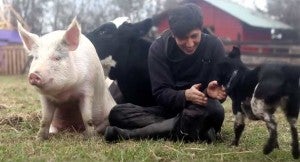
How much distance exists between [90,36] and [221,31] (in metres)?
20.8

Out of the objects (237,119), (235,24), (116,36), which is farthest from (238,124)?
(235,24)

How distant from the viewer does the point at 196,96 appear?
4105 mm

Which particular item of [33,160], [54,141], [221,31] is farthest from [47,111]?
[221,31]

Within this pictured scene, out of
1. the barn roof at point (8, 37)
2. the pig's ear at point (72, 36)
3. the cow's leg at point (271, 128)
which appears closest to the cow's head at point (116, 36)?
the pig's ear at point (72, 36)

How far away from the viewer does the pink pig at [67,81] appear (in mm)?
4129

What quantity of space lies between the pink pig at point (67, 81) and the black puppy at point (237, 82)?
114 cm

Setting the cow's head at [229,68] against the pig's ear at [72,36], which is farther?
the pig's ear at [72,36]

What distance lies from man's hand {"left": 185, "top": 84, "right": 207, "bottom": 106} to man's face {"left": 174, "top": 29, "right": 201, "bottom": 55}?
35 cm

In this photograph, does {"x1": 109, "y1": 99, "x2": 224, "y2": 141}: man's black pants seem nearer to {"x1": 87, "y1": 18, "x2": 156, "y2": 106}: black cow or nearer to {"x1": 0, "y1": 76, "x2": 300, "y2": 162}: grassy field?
{"x1": 0, "y1": 76, "x2": 300, "y2": 162}: grassy field

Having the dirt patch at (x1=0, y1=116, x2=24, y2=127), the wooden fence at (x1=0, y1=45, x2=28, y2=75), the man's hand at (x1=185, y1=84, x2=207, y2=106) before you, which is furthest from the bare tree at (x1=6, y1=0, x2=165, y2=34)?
the man's hand at (x1=185, y1=84, x2=207, y2=106)

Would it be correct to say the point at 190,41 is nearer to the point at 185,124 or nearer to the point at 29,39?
the point at 185,124

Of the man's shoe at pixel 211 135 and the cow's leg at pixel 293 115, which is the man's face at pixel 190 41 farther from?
the cow's leg at pixel 293 115

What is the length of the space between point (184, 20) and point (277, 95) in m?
1.11

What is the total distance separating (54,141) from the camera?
427cm
